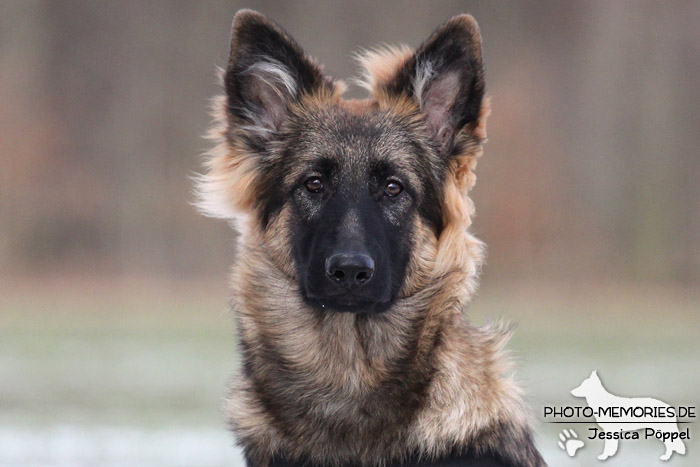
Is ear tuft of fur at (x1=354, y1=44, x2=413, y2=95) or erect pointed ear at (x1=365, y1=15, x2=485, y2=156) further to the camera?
ear tuft of fur at (x1=354, y1=44, x2=413, y2=95)

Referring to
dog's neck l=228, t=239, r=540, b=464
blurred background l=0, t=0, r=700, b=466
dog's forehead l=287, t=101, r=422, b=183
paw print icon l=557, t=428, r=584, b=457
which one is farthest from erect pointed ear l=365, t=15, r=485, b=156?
blurred background l=0, t=0, r=700, b=466

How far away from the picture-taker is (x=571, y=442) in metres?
5.61

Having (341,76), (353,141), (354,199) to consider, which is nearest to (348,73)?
(341,76)

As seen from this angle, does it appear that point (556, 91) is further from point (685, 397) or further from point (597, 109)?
point (685, 397)

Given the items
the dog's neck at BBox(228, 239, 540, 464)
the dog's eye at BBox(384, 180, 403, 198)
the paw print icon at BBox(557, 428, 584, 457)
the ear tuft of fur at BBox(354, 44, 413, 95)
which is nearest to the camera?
the dog's neck at BBox(228, 239, 540, 464)

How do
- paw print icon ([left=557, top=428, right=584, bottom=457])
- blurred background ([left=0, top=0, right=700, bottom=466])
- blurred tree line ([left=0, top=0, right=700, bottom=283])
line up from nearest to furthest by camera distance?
paw print icon ([left=557, top=428, right=584, bottom=457])
blurred background ([left=0, top=0, right=700, bottom=466])
blurred tree line ([left=0, top=0, right=700, bottom=283])

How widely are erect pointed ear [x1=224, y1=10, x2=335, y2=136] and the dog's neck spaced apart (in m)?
0.71

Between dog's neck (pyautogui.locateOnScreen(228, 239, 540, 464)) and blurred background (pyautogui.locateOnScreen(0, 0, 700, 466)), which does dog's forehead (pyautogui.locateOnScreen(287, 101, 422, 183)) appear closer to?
dog's neck (pyautogui.locateOnScreen(228, 239, 540, 464))

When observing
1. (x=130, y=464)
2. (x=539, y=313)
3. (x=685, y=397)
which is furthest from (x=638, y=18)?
(x=130, y=464)

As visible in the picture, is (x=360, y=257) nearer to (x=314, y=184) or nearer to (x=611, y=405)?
(x=314, y=184)

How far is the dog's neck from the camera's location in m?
4.04

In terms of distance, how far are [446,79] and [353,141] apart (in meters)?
0.55

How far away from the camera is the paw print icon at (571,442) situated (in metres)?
5.34

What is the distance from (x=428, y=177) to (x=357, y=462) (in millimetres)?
1388
